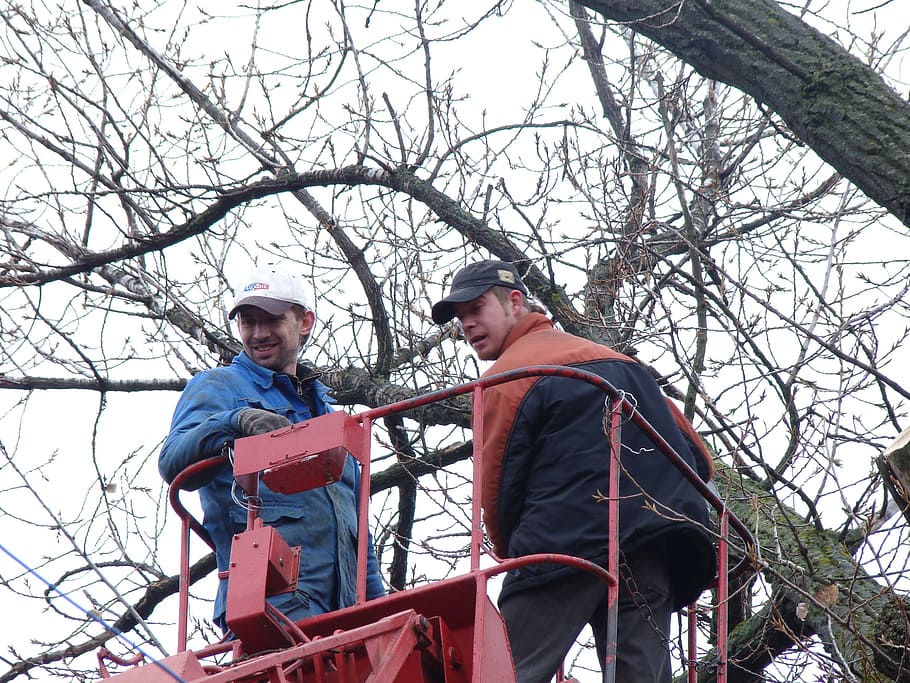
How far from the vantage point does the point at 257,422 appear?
362 cm

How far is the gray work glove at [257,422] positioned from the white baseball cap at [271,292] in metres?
0.83

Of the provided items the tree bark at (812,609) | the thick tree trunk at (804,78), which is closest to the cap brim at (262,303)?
the tree bark at (812,609)

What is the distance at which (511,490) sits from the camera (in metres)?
4.12

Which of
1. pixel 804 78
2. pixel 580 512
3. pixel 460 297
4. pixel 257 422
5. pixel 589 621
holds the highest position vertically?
pixel 804 78

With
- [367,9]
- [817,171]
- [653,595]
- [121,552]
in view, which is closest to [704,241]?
[817,171]

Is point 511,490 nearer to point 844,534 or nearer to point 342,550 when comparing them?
point 342,550

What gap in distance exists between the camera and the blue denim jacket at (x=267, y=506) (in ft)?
12.3

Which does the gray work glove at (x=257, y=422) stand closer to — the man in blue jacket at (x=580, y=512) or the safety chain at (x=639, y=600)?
the man in blue jacket at (x=580, y=512)

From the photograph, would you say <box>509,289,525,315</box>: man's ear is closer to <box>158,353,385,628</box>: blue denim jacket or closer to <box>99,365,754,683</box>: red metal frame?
<box>158,353,385,628</box>: blue denim jacket

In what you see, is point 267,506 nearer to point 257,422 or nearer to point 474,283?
point 257,422

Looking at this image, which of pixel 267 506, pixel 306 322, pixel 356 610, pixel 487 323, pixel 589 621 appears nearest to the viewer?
pixel 356 610

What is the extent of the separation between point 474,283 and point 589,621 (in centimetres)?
146

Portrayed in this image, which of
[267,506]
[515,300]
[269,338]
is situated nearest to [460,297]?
[515,300]

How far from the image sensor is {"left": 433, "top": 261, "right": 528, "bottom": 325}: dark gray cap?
4.75 metres
